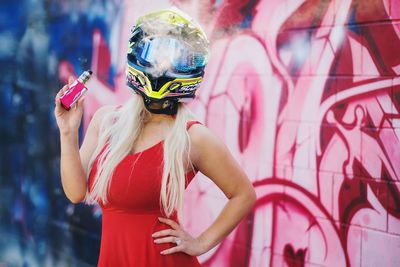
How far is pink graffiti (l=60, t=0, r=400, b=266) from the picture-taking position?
3016 millimetres

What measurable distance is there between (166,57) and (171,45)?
0.06 metres

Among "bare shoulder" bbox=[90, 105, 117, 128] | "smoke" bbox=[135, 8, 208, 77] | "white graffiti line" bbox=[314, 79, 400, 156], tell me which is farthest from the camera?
"white graffiti line" bbox=[314, 79, 400, 156]

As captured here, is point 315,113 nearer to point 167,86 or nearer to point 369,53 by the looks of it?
point 369,53

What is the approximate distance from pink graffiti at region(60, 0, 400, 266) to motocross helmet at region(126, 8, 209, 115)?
1.17 m

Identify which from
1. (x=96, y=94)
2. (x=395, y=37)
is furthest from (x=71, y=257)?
(x=395, y=37)

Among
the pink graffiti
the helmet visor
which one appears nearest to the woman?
the helmet visor

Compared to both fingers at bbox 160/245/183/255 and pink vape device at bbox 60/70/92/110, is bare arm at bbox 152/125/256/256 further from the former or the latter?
pink vape device at bbox 60/70/92/110

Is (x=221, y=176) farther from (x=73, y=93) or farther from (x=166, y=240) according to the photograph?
(x=73, y=93)

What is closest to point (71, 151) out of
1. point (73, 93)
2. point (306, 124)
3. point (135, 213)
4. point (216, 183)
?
point (73, 93)

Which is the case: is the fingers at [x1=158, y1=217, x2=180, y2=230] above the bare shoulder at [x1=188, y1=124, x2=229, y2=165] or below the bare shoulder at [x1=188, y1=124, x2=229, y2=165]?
below

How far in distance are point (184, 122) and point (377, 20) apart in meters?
1.32

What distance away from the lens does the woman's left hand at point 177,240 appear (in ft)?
7.74

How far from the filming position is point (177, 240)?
2.40 metres

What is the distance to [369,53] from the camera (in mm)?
3066
